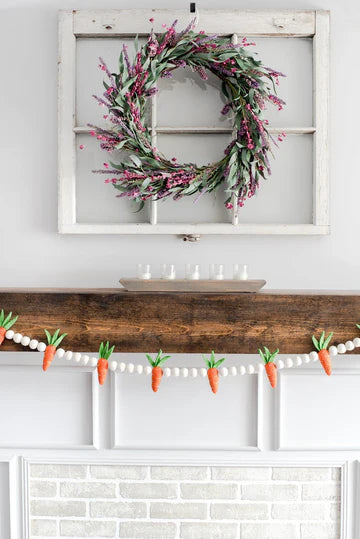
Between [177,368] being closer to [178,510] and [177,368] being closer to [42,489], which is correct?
[178,510]

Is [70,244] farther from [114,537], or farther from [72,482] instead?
[114,537]

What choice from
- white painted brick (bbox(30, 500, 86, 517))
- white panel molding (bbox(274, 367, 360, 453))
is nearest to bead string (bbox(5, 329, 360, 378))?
white panel molding (bbox(274, 367, 360, 453))

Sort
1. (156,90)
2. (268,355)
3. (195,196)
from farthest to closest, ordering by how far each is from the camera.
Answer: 1. (195,196)
2. (156,90)
3. (268,355)

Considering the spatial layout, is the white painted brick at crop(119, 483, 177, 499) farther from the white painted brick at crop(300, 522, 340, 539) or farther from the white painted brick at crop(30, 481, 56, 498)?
the white painted brick at crop(300, 522, 340, 539)

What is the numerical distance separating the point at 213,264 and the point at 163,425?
633 mm

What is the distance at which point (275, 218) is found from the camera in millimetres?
1871

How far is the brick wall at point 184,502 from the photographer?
6.37ft

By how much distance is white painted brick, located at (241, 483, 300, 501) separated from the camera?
194cm

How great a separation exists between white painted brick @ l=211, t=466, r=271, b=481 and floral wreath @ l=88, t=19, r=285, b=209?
3.29ft

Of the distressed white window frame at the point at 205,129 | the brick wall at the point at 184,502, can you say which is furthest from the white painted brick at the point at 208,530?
the distressed white window frame at the point at 205,129

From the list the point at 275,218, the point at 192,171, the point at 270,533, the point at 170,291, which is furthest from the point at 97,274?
the point at 270,533

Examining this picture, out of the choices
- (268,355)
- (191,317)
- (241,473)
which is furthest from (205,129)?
(241,473)

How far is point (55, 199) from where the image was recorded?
1895 millimetres

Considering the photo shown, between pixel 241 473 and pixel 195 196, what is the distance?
3.42ft
